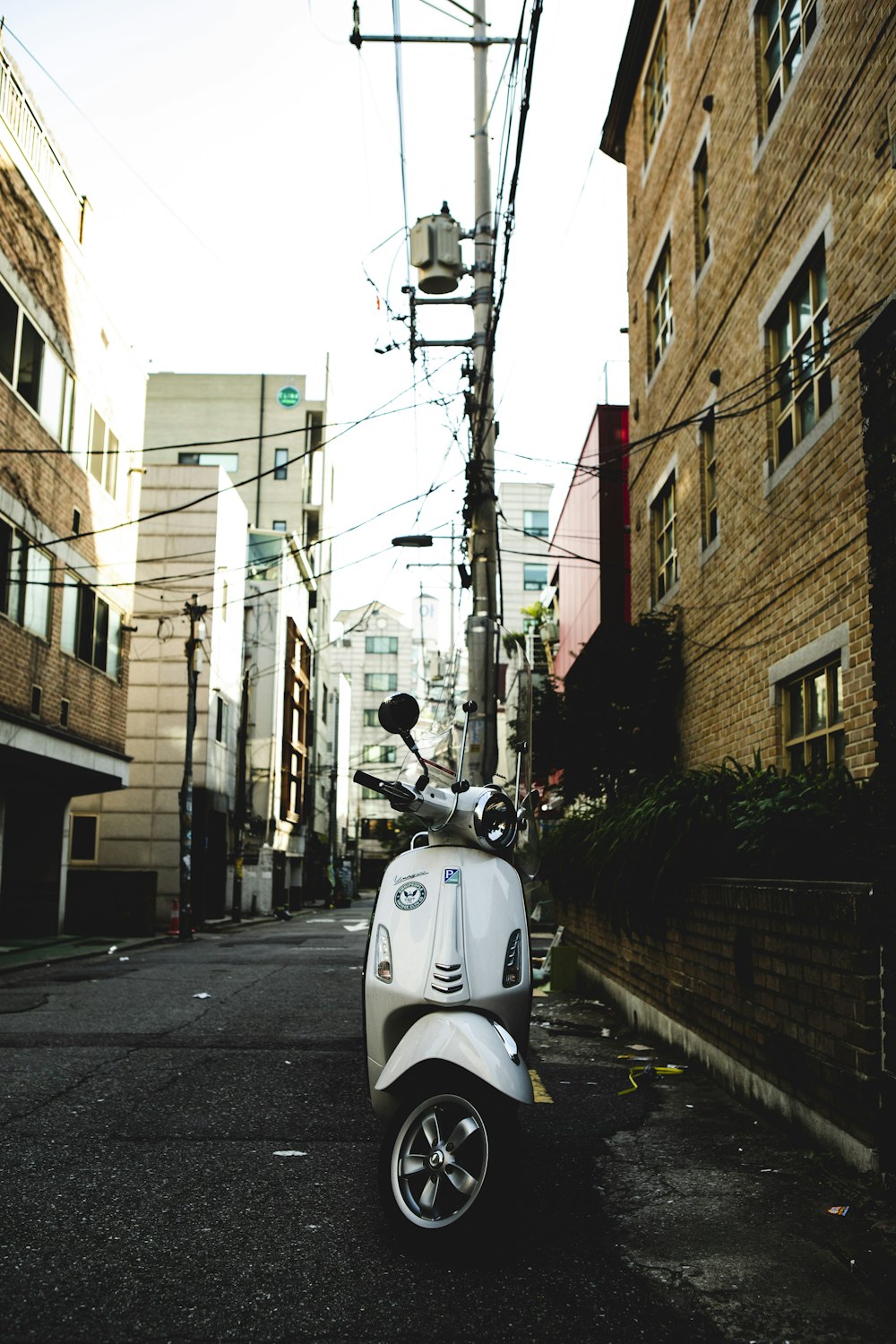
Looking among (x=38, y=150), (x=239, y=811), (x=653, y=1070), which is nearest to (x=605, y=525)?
(x=38, y=150)

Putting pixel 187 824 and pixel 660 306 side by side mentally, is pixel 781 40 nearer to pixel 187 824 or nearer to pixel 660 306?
pixel 660 306

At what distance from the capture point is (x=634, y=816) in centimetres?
820

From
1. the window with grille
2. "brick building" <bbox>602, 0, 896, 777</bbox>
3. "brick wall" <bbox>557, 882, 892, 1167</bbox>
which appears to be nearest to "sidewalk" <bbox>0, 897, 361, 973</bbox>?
"brick building" <bbox>602, 0, 896, 777</bbox>

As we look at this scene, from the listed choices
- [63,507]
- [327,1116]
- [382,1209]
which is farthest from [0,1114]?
[63,507]

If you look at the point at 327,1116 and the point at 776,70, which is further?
the point at 776,70

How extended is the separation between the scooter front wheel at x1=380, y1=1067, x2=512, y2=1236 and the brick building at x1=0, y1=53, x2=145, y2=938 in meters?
13.6

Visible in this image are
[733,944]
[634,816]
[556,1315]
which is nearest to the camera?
[556,1315]

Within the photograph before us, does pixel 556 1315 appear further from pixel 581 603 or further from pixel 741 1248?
pixel 581 603

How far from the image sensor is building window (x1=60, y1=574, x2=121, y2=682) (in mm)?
20109

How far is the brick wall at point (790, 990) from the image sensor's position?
4.48 m

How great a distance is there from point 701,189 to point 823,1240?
472 inches

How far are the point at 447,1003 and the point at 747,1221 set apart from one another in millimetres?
1353

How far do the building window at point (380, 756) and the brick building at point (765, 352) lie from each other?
6569cm

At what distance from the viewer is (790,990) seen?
537 cm
